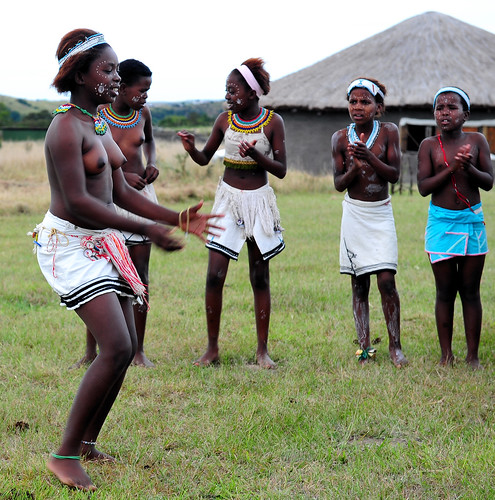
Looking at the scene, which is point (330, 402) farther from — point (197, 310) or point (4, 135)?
point (4, 135)

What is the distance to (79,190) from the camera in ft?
10.5

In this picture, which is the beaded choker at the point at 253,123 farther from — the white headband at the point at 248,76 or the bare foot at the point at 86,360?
the bare foot at the point at 86,360

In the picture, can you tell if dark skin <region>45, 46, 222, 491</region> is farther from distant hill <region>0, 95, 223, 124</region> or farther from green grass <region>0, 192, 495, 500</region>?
distant hill <region>0, 95, 223, 124</region>

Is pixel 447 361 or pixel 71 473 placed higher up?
pixel 447 361

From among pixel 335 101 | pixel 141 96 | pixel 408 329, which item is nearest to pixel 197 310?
pixel 408 329

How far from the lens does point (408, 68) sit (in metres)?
24.0

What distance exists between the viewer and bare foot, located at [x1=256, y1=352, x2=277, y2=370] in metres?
5.16

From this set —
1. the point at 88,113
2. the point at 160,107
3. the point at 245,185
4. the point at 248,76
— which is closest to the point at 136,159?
the point at 245,185

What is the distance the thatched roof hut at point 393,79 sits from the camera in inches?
877

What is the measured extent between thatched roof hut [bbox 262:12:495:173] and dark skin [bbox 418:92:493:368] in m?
16.9

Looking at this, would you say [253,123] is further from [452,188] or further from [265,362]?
[265,362]

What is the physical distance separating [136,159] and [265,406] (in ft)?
6.82

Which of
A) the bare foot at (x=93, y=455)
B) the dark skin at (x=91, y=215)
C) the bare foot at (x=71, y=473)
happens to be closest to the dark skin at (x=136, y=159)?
the bare foot at (x=93, y=455)

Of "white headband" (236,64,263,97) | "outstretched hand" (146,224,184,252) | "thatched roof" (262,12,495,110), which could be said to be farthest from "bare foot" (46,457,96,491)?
"thatched roof" (262,12,495,110)
